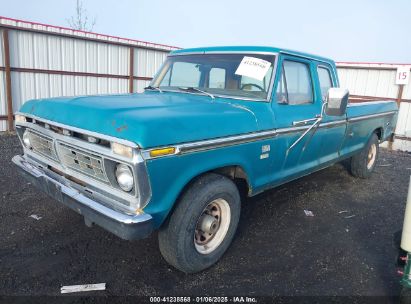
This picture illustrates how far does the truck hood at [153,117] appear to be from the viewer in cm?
232

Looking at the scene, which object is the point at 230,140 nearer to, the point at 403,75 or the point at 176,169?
the point at 176,169

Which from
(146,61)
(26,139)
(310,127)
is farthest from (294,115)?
(146,61)

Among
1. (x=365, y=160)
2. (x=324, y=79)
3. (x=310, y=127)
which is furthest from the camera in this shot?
(x=365, y=160)

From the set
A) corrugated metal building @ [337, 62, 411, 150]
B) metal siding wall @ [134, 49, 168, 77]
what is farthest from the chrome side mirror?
metal siding wall @ [134, 49, 168, 77]

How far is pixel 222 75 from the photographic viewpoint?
375 centimetres

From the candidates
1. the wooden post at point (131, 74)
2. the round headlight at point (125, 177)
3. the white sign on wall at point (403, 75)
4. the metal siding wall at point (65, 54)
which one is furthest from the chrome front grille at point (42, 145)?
the white sign on wall at point (403, 75)

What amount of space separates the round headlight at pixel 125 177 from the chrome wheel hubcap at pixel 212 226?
0.84m

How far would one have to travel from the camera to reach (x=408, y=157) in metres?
9.01

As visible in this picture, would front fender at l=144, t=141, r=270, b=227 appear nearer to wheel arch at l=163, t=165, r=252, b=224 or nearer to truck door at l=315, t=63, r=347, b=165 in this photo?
wheel arch at l=163, t=165, r=252, b=224

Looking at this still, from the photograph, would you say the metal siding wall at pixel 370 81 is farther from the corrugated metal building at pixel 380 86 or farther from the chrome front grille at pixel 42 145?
the chrome front grille at pixel 42 145

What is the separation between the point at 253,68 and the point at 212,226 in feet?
5.60

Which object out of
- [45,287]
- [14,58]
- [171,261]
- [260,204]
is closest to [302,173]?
[260,204]

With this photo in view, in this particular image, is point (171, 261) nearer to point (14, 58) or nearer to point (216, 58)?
point (216, 58)

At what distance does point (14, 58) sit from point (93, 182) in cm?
814
